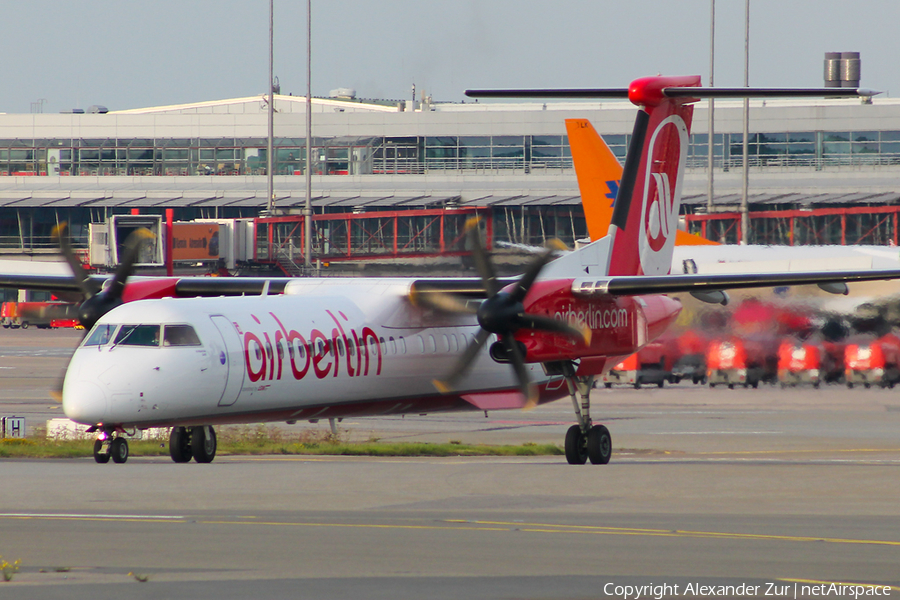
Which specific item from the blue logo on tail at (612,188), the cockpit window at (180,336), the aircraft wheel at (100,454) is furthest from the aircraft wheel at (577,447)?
the blue logo on tail at (612,188)

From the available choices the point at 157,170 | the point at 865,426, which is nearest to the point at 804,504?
the point at 865,426

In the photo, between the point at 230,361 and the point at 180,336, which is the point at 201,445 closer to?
the point at 230,361

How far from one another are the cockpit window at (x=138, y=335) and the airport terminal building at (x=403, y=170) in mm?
54171

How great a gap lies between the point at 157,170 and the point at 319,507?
81525 millimetres

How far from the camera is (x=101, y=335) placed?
64.0 feet

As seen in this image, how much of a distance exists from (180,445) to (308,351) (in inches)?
129

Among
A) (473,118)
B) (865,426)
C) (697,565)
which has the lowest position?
(865,426)

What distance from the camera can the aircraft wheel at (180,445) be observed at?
22.2 metres

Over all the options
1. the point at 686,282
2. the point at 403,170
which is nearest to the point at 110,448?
the point at 686,282

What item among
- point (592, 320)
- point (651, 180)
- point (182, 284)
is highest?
point (651, 180)

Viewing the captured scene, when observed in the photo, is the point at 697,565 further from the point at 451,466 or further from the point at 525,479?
the point at 451,466

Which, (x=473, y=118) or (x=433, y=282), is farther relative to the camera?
(x=473, y=118)

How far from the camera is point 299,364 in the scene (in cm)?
2120

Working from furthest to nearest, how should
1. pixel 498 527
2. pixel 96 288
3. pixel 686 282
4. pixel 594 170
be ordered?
pixel 594 170, pixel 96 288, pixel 686 282, pixel 498 527
